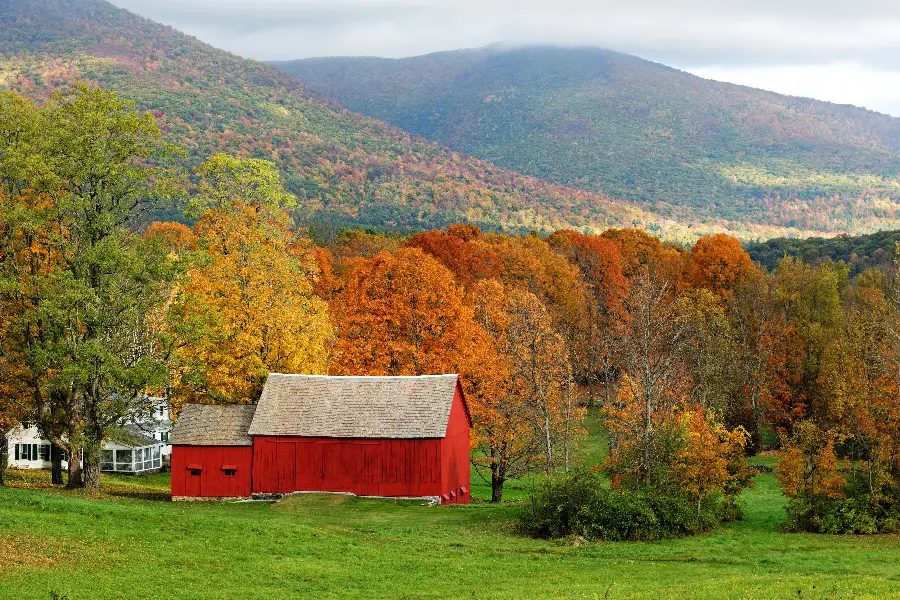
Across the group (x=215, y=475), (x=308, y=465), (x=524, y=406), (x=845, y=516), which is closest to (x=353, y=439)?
(x=308, y=465)

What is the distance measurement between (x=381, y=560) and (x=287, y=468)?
15.9 metres

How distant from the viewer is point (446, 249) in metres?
86.8

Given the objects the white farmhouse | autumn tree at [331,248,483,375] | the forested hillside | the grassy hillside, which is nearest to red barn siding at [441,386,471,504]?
autumn tree at [331,248,483,375]

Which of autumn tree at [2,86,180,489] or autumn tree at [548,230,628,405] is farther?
autumn tree at [548,230,628,405]

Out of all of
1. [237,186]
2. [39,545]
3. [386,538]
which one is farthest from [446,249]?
[39,545]

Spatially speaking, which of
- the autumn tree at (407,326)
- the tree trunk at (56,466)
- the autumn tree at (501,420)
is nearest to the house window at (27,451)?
the tree trunk at (56,466)

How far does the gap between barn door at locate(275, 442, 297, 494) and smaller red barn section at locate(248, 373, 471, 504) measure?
0.15ft

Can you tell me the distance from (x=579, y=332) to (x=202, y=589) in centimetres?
6177

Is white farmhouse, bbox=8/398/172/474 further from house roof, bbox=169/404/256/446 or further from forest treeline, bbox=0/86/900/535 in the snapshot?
house roof, bbox=169/404/256/446

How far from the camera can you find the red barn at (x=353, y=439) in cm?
4212

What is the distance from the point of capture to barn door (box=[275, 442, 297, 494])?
42844mm

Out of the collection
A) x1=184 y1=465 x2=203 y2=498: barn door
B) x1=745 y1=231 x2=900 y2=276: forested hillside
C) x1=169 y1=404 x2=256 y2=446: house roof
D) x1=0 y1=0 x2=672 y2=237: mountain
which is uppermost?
x1=0 y1=0 x2=672 y2=237: mountain

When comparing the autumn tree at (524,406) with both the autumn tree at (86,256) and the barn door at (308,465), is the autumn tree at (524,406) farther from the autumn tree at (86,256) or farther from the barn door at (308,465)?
the autumn tree at (86,256)

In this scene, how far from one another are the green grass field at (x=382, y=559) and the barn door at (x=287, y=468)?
546 centimetres
